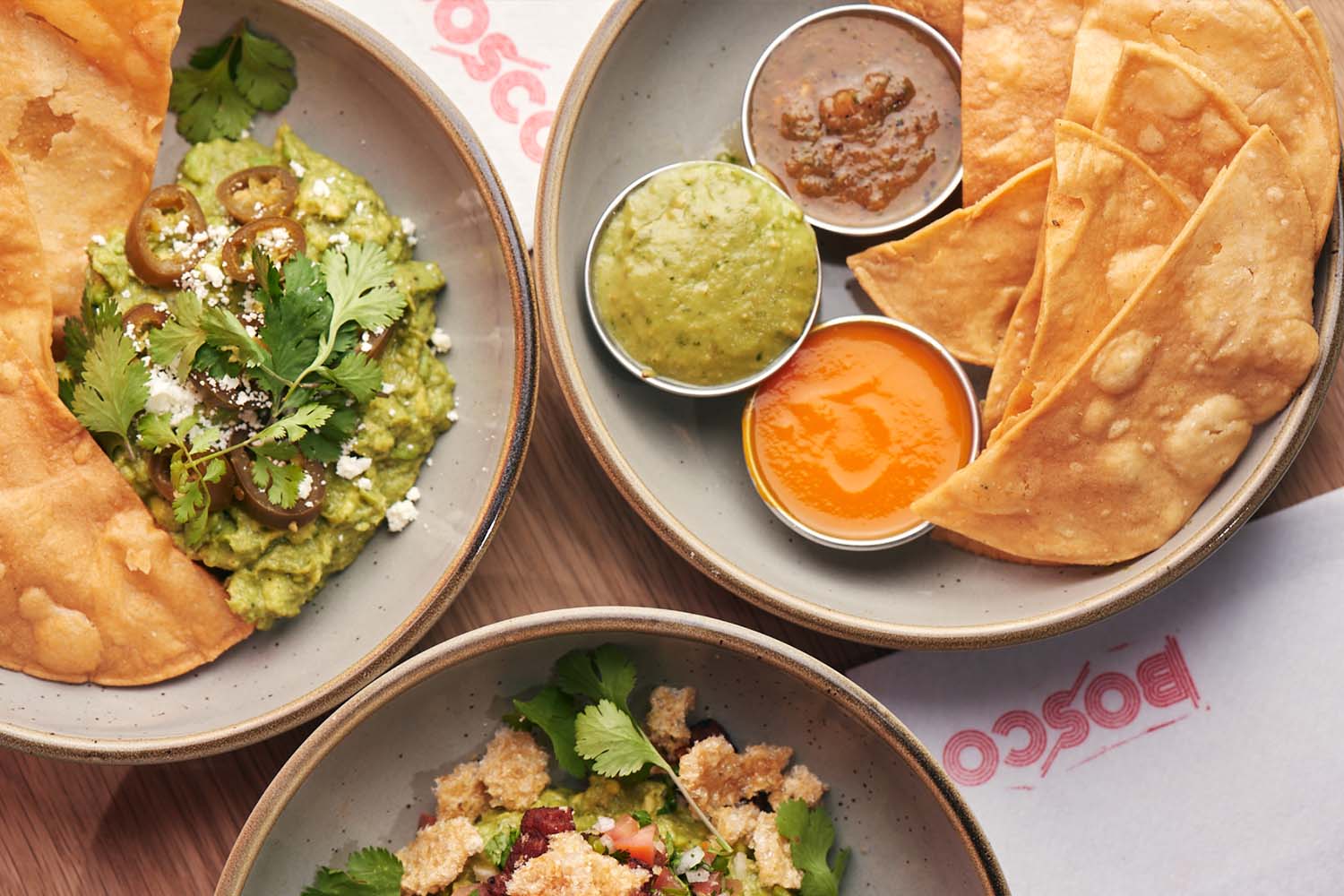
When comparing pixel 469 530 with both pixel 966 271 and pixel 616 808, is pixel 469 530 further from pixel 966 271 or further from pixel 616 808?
pixel 966 271

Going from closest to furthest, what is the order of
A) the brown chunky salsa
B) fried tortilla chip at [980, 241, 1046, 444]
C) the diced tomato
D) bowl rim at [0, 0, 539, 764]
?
1. the diced tomato
2. bowl rim at [0, 0, 539, 764]
3. fried tortilla chip at [980, 241, 1046, 444]
4. the brown chunky salsa

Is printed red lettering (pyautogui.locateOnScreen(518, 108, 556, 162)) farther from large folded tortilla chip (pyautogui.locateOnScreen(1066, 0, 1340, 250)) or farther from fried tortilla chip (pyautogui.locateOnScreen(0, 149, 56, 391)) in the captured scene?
large folded tortilla chip (pyautogui.locateOnScreen(1066, 0, 1340, 250))

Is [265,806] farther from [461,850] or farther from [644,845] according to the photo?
[644,845]

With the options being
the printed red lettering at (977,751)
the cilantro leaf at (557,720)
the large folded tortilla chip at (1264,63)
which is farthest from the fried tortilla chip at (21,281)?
the large folded tortilla chip at (1264,63)

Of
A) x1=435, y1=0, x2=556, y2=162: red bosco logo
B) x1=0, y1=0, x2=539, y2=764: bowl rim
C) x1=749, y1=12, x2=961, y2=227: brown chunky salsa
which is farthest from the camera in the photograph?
x1=435, y1=0, x2=556, y2=162: red bosco logo

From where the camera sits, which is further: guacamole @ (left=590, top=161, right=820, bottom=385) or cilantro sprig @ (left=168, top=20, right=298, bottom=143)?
cilantro sprig @ (left=168, top=20, right=298, bottom=143)

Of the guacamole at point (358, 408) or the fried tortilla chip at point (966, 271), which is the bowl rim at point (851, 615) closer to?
the guacamole at point (358, 408)

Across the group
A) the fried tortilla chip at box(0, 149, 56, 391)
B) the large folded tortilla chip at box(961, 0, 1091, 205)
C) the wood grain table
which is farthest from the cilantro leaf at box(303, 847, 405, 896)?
the large folded tortilla chip at box(961, 0, 1091, 205)

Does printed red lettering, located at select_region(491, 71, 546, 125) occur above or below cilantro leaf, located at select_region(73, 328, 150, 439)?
above
